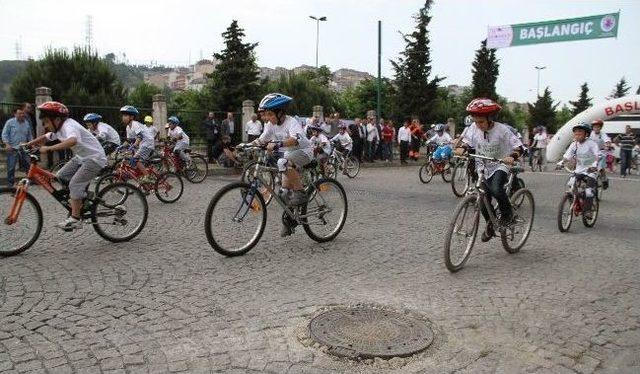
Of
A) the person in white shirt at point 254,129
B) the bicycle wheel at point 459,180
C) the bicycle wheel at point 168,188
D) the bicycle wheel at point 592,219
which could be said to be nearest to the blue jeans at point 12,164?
the bicycle wheel at point 168,188

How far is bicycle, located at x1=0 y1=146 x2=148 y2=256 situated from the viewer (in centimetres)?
591

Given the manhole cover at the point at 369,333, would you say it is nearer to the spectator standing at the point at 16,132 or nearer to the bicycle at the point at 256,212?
the bicycle at the point at 256,212

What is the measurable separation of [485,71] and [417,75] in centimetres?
1908

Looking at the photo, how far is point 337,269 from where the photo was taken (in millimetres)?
5562

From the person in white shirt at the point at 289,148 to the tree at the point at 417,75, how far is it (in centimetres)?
3876

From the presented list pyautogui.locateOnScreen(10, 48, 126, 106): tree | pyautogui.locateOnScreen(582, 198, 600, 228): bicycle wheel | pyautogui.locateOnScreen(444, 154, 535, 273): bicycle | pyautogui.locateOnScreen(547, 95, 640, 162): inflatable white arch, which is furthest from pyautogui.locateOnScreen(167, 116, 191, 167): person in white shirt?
pyautogui.locateOnScreen(10, 48, 126, 106): tree

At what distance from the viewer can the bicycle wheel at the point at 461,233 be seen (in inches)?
211

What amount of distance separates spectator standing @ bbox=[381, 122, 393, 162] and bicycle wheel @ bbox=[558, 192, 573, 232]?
14320 millimetres

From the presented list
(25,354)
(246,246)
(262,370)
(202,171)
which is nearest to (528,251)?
(246,246)

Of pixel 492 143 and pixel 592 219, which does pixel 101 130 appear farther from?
pixel 592 219

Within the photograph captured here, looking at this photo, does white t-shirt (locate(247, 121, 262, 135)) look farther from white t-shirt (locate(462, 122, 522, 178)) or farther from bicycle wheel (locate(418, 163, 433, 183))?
white t-shirt (locate(462, 122, 522, 178))

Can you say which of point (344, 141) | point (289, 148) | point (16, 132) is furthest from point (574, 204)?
point (16, 132)

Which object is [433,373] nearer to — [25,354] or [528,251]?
[25,354]

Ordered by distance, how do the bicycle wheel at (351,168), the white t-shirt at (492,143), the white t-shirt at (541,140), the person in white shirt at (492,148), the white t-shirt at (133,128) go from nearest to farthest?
the person in white shirt at (492,148)
the white t-shirt at (492,143)
the white t-shirt at (133,128)
the bicycle wheel at (351,168)
the white t-shirt at (541,140)
